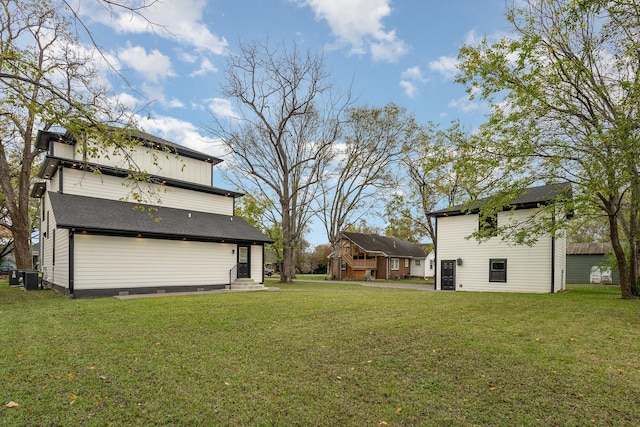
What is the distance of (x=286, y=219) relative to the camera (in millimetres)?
25344

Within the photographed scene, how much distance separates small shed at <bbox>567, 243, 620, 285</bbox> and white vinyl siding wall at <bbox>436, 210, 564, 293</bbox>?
47.4 feet

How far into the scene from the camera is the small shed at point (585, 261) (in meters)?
28.4

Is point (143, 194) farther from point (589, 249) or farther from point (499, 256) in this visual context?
point (589, 249)

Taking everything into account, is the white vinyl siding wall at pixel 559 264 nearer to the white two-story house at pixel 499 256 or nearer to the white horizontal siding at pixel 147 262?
the white two-story house at pixel 499 256

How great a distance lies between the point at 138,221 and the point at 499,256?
1797 centimetres

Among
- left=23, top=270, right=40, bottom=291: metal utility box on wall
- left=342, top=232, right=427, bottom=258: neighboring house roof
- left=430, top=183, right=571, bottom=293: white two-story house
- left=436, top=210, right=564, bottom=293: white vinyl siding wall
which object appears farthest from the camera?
left=342, top=232, right=427, bottom=258: neighboring house roof

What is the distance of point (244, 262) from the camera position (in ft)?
62.3

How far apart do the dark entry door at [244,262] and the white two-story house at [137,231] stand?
0.18 ft

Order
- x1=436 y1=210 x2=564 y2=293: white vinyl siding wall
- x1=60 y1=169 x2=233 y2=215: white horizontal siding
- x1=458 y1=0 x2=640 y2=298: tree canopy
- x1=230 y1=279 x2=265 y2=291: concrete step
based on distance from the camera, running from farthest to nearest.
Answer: x1=230 y1=279 x2=265 y2=291: concrete step < x1=436 y1=210 x2=564 y2=293: white vinyl siding wall < x1=60 y1=169 x2=233 y2=215: white horizontal siding < x1=458 y1=0 x2=640 y2=298: tree canopy

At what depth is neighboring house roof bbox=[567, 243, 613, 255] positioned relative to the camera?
28375 millimetres

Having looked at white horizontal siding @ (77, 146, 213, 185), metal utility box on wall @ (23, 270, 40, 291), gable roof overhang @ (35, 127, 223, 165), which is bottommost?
metal utility box on wall @ (23, 270, 40, 291)

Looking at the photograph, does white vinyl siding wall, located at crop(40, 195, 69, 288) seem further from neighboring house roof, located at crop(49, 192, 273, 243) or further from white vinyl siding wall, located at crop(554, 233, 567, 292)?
white vinyl siding wall, located at crop(554, 233, 567, 292)

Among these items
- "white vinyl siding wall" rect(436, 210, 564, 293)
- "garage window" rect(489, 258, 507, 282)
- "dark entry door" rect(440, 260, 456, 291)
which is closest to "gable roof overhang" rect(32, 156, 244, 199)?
"white vinyl siding wall" rect(436, 210, 564, 293)

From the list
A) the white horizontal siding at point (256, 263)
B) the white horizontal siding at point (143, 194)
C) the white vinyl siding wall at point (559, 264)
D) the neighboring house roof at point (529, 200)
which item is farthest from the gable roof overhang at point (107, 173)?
the white vinyl siding wall at point (559, 264)
